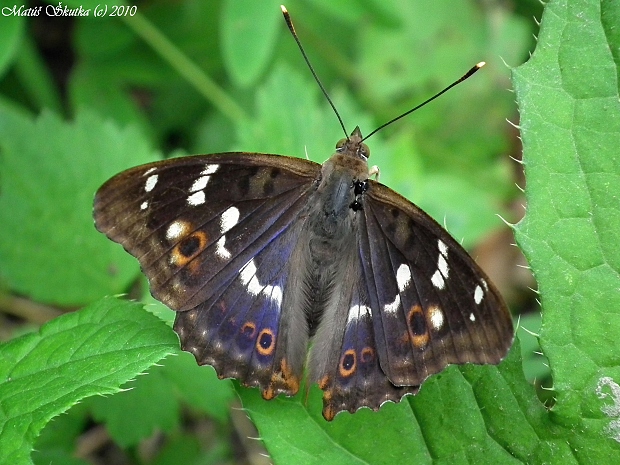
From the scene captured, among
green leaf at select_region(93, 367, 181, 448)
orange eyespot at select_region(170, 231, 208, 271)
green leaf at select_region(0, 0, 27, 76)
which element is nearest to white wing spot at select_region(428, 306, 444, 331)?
orange eyespot at select_region(170, 231, 208, 271)

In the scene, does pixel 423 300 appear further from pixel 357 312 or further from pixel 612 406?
pixel 612 406

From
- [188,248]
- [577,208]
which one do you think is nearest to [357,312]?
[188,248]

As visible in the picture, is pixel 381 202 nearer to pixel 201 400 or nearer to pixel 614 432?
pixel 614 432

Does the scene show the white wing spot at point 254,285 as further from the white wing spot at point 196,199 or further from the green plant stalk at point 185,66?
the green plant stalk at point 185,66

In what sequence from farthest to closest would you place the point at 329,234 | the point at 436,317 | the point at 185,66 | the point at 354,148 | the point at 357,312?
the point at 185,66 → the point at 354,148 → the point at 329,234 → the point at 357,312 → the point at 436,317

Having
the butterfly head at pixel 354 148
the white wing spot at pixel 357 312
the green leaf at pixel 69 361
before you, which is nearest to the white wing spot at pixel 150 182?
the green leaf at pixel 69 361

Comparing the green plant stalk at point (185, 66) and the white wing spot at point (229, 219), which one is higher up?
the green plant stalk at point (185, 66)

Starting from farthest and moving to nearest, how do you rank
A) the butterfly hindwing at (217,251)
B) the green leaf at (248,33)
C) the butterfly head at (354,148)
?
the green leaf at (248,33) → the butterfly head at (354,148) → the butterfly hindwing at (217,251)
